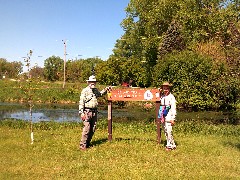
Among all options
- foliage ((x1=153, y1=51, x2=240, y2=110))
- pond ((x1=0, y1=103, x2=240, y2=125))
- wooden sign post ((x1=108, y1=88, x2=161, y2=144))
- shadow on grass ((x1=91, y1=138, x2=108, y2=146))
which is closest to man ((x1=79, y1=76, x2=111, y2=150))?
shadow on grass ((x1=91, y1=138, x2=108, y2=146))

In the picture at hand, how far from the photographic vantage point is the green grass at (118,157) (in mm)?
9633

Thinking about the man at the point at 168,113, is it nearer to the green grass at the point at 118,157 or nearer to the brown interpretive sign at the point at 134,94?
→ the green grass at the point at 118,157

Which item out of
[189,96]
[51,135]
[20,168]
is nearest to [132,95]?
[51,135]

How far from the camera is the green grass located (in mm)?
9633

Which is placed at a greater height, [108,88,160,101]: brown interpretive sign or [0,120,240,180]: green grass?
[108,88,160,101]: brown interpretive sign

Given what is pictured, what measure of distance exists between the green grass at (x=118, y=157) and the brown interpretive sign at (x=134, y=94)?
1.79 meters

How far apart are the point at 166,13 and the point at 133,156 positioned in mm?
47806

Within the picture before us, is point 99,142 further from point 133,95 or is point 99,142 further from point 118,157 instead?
point 118,157

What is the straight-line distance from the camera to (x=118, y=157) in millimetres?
11492

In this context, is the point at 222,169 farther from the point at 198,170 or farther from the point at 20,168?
the point at 20,168

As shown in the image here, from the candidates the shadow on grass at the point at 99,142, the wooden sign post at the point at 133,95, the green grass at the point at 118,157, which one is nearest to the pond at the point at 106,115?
the green grass at the point at 118,157

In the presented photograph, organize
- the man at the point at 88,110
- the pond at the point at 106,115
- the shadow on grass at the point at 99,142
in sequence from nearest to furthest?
1. the man at the point at 88,110
2. the shadow on grass at the point at 99,142
3. the pond at the point at 106,115

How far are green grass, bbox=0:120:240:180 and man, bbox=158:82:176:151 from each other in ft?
1.48

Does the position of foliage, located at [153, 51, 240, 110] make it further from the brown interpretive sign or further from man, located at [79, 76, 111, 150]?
man, located at [79, 76, 111, 150]
